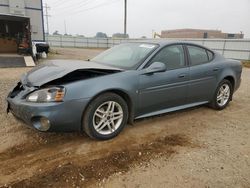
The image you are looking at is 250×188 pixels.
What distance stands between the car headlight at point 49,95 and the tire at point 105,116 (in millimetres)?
417

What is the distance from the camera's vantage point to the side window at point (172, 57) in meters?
3.92

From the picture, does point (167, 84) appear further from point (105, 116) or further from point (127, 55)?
point (105, 116)

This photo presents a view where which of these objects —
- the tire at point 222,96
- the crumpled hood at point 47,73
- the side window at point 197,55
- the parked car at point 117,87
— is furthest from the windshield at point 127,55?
the tire at point 222,96

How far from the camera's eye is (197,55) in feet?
14.9

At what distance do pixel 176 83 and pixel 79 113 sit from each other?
70.6 inches

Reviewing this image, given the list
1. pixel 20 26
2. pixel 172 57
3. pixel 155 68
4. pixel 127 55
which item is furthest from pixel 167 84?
pixel 20 26

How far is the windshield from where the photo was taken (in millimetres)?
3814

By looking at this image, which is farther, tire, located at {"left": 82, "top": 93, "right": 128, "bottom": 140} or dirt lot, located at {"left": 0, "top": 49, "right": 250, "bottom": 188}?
tire, located at {"left": 82, "top": 93, "right": 128, "bottom": 140}

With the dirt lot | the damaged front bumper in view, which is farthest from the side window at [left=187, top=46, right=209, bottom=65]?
the damaged front bumper

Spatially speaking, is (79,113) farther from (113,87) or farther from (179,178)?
(179,178)

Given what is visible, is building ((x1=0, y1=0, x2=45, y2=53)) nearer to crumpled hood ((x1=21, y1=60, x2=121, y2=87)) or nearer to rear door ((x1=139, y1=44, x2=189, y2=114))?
crumpled hood ((x1=21, y1=60, x2=121, y2=87))

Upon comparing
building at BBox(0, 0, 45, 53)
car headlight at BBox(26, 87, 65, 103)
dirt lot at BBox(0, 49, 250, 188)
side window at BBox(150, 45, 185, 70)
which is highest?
building at BBox(0, 0, 45, 53)

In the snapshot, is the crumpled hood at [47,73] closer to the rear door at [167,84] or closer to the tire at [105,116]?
the tire at [105,116]

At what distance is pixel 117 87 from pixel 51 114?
97cm
